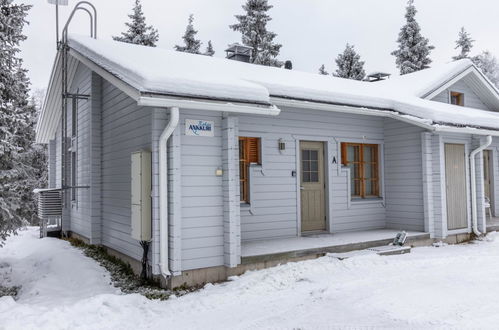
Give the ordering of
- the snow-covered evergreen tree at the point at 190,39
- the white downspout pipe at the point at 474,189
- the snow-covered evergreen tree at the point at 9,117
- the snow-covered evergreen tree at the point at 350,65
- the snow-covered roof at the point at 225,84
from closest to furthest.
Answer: the snow-covered roof at the point at 225,84, the snow-covered evergreen tree at the point at 9,117, the white downspout pipe at the point at 474,189, the snow-covered evergreen tree at the point at 190,39, the snow-covered evergreen tree at the point at 350,65

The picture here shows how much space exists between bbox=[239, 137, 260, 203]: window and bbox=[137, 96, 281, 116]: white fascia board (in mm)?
1872

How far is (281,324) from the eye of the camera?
444cm

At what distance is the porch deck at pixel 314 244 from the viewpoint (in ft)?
22.1

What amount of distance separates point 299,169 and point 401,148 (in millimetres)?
2695

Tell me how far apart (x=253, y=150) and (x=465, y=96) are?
26.5 feet

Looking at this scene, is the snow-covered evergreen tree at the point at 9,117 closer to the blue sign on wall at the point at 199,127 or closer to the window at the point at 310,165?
the blue sign on wall at the point at 199,127

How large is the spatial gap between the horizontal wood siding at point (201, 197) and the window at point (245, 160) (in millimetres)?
1766

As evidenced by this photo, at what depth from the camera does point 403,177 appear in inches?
374

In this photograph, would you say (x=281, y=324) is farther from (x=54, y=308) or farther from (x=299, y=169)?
(x=299, y=169)

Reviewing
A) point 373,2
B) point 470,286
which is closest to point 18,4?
point 470,286

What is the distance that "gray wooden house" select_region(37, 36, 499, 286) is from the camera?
5.90 meters

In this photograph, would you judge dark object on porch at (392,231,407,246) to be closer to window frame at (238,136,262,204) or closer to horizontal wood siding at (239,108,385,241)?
horizontal wood siding at (239,108,385,241)

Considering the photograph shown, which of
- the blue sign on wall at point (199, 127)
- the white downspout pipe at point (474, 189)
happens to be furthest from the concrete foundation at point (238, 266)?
the white downspout pipe at point (474, 189)

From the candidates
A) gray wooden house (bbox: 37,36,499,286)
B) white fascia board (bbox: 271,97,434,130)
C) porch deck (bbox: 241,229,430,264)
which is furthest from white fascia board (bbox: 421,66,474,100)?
porch deck (bbox: 241,229,430,264)
